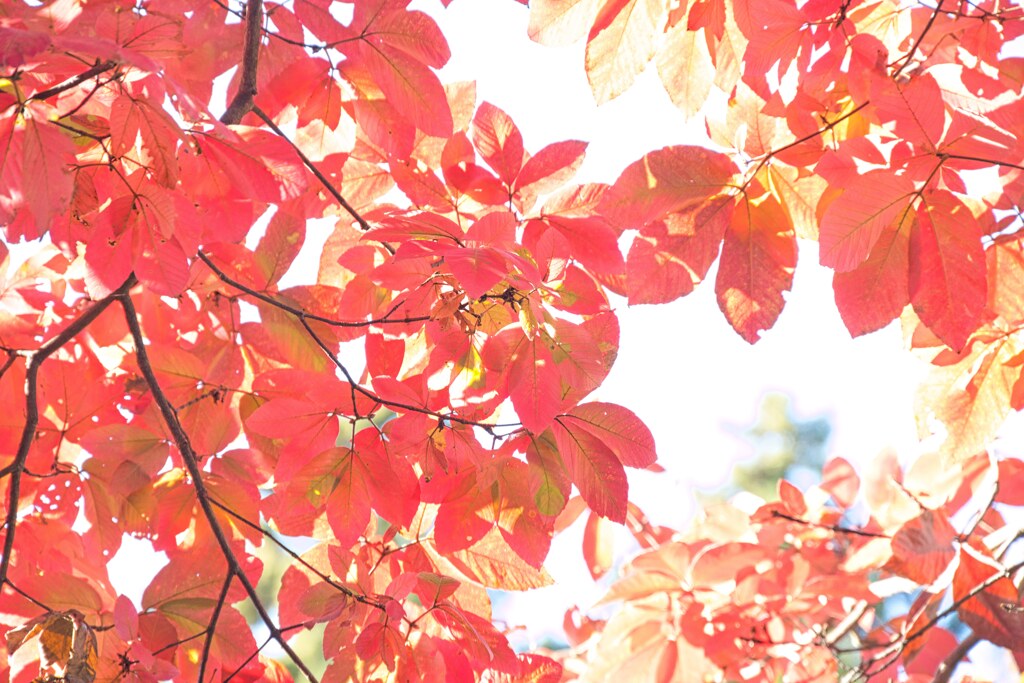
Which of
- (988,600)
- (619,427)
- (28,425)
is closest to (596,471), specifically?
(619,427)

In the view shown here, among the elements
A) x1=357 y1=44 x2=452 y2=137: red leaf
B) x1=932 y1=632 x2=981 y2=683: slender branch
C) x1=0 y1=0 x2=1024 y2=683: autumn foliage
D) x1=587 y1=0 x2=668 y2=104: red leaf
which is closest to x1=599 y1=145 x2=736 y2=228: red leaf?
x1=0 y1=0 x2=1024 y2=683: autumn foliage

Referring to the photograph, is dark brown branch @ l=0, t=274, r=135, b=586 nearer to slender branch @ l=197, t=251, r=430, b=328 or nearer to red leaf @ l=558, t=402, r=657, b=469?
slender branch @ l=197, t=251, r=430, b=328

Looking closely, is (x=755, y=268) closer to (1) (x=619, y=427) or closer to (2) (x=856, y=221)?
(2) (x=856, y=221)

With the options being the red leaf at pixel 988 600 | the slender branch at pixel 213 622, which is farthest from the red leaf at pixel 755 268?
the slender branch at pixel 213 622

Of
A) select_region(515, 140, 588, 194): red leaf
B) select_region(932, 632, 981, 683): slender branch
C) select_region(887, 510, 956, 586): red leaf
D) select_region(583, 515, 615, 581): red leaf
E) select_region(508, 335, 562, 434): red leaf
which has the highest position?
select_region(515, 140, 588, 194): red leaf

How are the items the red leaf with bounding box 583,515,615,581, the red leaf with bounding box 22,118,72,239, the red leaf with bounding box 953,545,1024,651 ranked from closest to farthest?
the red leaf with bounding box 22,118,72,239 < the red leaf with bounding box 953,545,1024,651 < the red leaf with bounding box 583,515,615,581

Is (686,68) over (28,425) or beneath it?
over

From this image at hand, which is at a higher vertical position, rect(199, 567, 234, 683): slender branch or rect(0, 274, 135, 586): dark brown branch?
rect(0, 274, 135, 586): dark brown branch

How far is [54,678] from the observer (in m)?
0.83

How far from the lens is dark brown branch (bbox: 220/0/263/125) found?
94 centimetres

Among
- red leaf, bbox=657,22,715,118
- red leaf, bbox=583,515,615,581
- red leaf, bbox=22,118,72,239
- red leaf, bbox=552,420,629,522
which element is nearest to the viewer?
red leaf, bbox=22,118,72,239

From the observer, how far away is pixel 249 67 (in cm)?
96

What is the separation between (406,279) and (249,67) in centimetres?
32

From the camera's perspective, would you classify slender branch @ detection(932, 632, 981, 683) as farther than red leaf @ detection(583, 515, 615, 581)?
No
